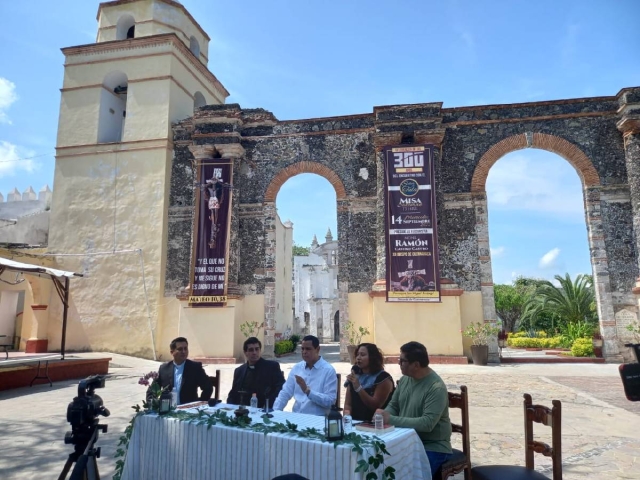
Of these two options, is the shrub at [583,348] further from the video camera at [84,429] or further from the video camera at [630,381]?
the video camera at [84,429]

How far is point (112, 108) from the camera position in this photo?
17.2 m

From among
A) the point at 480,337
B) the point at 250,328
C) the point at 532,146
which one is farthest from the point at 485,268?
the point at 250,328

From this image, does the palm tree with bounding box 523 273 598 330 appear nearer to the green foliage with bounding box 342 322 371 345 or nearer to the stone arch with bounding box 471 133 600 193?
the stone arch with bounding box 471 133 600 193

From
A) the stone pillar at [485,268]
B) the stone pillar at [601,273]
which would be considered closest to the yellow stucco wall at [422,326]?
the stone pillar at [485,268]

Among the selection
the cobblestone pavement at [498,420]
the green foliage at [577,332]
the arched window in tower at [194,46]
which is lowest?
the cobblestone pavement at [498,420]

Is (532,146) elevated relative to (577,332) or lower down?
elevated

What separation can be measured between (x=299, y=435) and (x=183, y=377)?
2543mm

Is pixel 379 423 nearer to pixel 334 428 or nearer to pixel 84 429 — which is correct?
pixel 334 428

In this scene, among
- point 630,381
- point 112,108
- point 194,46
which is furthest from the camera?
point 194,46

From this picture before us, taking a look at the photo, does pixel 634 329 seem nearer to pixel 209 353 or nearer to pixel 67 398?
pixel 209 353

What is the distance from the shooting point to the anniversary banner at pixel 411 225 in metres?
12.7

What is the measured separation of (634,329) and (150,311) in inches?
574

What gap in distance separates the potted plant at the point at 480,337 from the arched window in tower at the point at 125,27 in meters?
16.5

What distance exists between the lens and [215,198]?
14.5 metres
